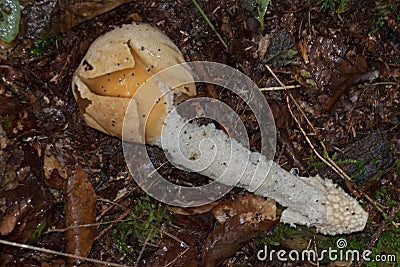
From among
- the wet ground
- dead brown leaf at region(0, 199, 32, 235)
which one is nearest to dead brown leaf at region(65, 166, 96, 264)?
the wet ground

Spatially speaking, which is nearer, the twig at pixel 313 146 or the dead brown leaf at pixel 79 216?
the dead brown leaf at pixel 79 216

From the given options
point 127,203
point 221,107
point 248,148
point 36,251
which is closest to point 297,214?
point 248,148

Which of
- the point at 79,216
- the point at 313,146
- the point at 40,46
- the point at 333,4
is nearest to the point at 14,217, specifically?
the point at 79,216

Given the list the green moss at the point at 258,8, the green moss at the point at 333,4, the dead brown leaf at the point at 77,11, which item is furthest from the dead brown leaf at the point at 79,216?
the green moss at the point at 333,4

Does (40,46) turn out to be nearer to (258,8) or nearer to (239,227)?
(258,8)

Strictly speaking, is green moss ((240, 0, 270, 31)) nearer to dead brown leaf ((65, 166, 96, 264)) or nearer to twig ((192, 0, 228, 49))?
twig ((192, 0, 228, 49))

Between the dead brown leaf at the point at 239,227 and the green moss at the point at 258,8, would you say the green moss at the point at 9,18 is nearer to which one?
the green moss at the point at 258,8
